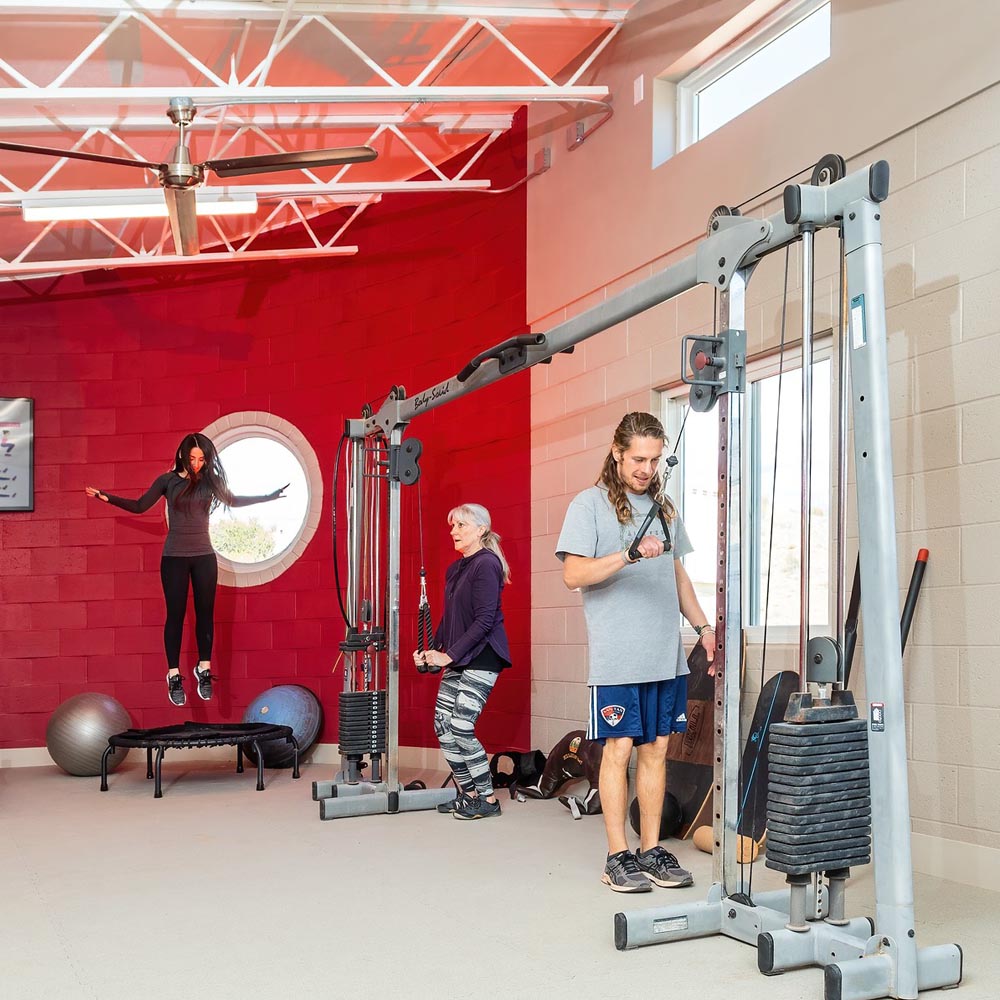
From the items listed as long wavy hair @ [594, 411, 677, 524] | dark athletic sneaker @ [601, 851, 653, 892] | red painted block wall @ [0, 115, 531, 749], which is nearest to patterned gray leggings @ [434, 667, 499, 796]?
dark athletic sneaker @ [601, 851, 653, 892]

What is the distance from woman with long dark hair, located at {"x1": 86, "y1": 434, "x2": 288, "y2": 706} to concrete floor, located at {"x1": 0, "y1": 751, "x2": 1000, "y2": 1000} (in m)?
2.05

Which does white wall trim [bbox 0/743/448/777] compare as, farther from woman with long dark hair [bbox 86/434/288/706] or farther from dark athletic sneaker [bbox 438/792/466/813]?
dark athletic sneaker [bbox 438/792/466/813]

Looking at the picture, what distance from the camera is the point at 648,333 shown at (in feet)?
18.7

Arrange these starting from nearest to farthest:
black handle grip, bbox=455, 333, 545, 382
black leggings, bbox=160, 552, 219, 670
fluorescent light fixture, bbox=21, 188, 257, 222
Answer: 1. black handle grip, bbox=455, 333, 545, 382
2. fluorescent light fixture, bbox=21, 188, 257, 222
3. black leggings, bbox=160, 552, 219, 670

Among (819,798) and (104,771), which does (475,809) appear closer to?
(104,771)

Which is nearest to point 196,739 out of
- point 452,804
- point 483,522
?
point 452,804

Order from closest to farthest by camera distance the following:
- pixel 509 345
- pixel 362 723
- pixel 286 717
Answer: pixel 509 345, pixel 362 723, pixel 286 717

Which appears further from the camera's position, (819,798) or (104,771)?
(104,771)

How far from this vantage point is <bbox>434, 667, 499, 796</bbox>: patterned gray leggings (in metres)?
5.30

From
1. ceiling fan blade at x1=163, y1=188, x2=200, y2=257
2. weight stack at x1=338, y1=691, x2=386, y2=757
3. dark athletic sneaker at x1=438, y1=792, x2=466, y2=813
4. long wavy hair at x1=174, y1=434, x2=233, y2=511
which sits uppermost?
ceiling fan blade at x1=163, y1=188, x2=200, y2=257

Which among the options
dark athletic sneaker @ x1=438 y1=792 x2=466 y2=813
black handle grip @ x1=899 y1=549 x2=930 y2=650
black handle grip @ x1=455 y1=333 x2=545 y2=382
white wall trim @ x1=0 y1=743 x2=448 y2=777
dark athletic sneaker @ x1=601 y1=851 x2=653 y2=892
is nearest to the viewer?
dark athletic sneaker @ x1=601 y1=851 x2=653 y2=892

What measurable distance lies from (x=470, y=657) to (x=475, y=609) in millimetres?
228

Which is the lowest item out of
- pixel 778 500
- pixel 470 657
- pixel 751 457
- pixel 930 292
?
pixel 470 657

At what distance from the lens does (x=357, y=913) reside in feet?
11.7
